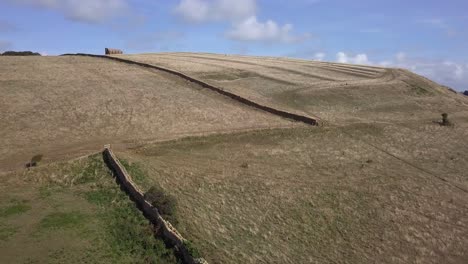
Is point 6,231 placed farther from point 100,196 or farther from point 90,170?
point 90,170

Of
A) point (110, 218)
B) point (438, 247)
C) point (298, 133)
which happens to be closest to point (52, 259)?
point (110, 218)

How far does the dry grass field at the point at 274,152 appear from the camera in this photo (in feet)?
89.2

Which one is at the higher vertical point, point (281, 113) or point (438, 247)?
point (281, 113)

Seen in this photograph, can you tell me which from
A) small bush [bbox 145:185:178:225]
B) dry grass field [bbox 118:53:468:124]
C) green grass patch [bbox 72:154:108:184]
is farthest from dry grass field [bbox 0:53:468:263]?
green grass patch [bbox 72:154:108:184]

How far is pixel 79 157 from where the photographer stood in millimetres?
32125

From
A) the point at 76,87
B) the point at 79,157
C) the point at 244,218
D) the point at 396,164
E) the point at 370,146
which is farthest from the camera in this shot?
the point at 76,87

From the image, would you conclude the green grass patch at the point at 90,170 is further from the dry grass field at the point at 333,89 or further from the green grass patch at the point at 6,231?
the dry grass field at the point at 333,89

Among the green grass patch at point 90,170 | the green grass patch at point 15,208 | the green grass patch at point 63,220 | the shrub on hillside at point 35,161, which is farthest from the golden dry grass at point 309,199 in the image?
the green grass patch at point 15,208

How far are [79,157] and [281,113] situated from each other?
21712 mm

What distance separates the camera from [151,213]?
24.8 metres

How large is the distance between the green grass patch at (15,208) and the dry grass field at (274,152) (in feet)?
8.31

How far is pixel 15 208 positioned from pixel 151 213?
712cm

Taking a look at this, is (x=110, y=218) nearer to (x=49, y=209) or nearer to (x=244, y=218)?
(x=49, y=209)

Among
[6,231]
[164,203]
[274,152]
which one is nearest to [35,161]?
[6,231]
